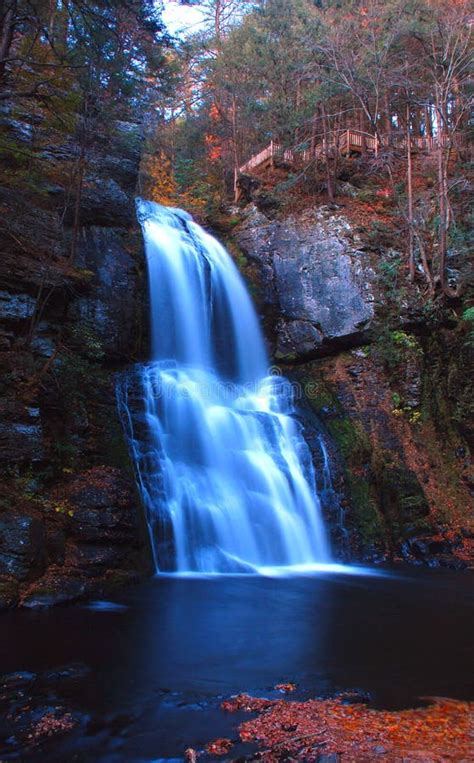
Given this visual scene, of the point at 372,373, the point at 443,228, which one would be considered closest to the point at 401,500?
the point at 372,373

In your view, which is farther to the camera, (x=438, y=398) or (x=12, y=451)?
(x=438, y=398)

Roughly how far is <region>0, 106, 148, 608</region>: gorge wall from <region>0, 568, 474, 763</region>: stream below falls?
0.82 m

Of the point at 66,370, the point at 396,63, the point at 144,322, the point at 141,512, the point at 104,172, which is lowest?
the point at 141,512

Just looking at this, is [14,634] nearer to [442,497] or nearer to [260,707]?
[260,707]

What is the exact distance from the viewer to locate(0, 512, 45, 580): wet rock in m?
6.44

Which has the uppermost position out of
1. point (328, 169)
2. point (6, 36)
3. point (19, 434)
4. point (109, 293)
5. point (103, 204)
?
point (328, 169)

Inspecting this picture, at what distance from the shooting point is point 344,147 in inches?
732

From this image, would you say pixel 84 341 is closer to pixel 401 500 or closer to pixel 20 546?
pixel 20 546

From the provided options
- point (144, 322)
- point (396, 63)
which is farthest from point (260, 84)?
point (144, 322)

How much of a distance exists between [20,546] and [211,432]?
500cm

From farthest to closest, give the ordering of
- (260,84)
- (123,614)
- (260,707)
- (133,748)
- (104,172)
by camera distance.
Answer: (260,84)
(104,172)
(123,614)
(260,707)
(133,748)

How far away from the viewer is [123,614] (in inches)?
244

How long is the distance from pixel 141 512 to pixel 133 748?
5359mm

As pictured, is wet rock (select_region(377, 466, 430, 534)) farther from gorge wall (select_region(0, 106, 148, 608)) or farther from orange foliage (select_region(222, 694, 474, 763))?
orange foliage (select_region(222, 694, 474, 763))
